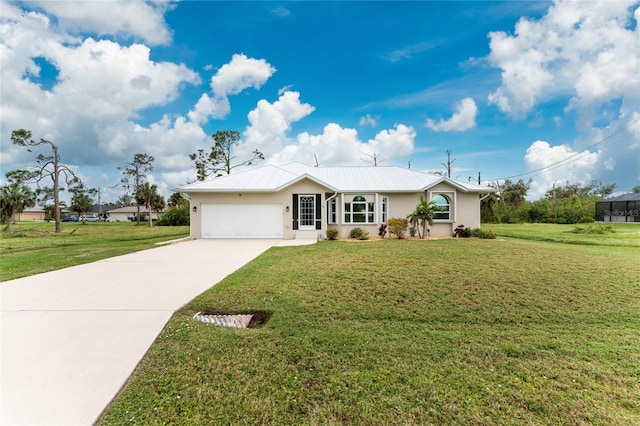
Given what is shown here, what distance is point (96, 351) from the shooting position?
3344 mm

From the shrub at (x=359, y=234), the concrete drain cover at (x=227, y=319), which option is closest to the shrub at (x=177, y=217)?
the shrub at (x=359, y=234)

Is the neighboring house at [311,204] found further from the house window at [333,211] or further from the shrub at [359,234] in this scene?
the shrub at [359,234]

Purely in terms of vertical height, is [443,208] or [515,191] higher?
[515,191]

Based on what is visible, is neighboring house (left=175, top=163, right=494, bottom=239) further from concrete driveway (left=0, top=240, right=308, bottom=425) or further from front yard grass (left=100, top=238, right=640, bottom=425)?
front yard grass (left=100, top=238, right=640, bottom=425)

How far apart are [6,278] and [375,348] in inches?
364

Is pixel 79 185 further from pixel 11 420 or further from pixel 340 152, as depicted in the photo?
pixel 11 420

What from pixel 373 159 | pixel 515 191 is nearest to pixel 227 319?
pixel 373 159

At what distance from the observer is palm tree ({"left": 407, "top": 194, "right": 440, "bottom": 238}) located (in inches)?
591

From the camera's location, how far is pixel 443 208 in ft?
54.7

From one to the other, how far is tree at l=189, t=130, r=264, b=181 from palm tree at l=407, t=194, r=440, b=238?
21.6 meters

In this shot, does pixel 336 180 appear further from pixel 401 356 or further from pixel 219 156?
pixel 219 156

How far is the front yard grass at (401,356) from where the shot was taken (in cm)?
241

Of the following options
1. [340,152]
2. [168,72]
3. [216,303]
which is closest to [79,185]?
[168,72]

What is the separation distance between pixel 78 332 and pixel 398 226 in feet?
45.7
